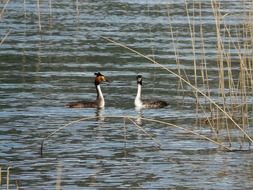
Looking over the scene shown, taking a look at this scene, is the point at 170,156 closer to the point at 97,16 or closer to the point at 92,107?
the point at 92,107

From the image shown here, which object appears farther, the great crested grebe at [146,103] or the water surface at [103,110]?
the great crested grebe at [146,103]

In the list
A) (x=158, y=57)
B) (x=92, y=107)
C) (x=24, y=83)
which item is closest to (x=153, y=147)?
(x=92, y=107)

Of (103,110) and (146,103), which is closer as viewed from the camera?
(103,110)

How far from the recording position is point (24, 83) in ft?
78.6

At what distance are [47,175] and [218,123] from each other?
4.30 m

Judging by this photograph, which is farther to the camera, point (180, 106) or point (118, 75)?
point (118, 75)

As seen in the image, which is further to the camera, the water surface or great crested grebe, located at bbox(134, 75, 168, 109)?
great crested grebe, located at bbox(134, 75, 168, 109)

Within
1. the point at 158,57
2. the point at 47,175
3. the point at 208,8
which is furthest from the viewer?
the point at 208,8

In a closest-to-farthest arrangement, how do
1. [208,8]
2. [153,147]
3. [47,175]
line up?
[47,175]
[153,147]
[208,8]

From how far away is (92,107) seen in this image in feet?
69.6

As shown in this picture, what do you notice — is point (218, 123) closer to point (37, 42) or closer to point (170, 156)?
point (170, 156)

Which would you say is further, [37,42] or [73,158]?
[37,42]

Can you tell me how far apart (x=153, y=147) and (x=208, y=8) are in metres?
24.9

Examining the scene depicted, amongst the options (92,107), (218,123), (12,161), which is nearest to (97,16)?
(92,107)
